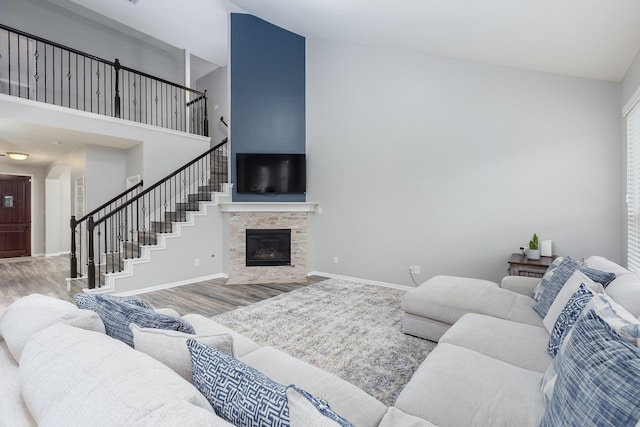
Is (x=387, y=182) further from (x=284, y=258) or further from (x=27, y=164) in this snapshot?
(x=27, y=164)

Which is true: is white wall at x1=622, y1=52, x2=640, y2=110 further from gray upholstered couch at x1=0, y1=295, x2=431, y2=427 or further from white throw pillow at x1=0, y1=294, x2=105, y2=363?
white throw pillow at x1=0, y1=294, x2=105, y2=363

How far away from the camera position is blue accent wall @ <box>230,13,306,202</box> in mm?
5594

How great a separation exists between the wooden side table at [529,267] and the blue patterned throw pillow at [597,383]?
2.46 meters

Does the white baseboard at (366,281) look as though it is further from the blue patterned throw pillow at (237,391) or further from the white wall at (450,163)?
the blue patterned throw pillow at (237,391)

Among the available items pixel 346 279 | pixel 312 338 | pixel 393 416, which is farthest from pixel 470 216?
pixel 393 416

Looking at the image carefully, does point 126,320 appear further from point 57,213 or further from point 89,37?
point 57,213

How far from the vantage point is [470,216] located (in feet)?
13.6

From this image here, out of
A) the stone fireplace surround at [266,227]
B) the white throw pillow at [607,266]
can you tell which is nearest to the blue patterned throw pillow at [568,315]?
the white throw pillow at [607,266]

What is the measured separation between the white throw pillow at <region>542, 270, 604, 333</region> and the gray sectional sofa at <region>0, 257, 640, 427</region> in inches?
3.2

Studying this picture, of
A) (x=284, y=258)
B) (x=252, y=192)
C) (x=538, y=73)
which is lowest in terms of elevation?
(x=284, y=258)

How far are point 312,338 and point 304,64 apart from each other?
16.0 ft

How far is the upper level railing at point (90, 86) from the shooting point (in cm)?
555

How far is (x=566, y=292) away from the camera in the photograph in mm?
1960

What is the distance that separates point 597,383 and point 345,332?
8.00 ft
